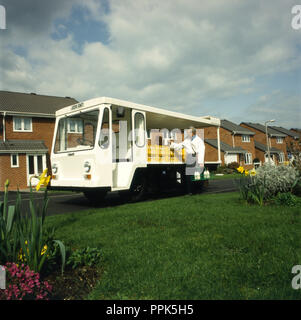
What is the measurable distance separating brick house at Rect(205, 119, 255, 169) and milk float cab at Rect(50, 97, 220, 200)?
3138 centimetres

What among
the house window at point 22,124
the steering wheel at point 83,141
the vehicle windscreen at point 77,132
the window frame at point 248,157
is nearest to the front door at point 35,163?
the house window at point 22,124

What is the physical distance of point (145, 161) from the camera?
8352mm

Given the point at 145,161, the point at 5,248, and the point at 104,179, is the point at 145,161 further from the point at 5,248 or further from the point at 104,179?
the point at 5,248

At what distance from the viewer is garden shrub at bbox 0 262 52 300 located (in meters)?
2.24

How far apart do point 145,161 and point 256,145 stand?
166 ft

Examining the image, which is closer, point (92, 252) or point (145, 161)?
point (92, 252)

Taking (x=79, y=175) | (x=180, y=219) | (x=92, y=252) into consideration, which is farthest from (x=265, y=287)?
(x=79, y=175)

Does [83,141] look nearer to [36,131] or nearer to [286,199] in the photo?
[286,199]

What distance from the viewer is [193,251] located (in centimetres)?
344

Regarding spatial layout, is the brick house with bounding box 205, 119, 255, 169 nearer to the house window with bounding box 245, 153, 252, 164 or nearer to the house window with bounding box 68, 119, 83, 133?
the house window with bounding box 245, 153, 252, 164

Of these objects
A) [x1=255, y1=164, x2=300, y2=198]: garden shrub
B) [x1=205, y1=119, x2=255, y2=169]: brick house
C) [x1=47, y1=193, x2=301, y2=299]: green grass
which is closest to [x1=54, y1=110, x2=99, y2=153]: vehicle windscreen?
[x1=47, y1=193, x2=301, y2=299]: green grass

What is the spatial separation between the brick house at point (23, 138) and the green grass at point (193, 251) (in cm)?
1755

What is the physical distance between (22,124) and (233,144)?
32777mm

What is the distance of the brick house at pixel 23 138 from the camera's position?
71.2 ft
